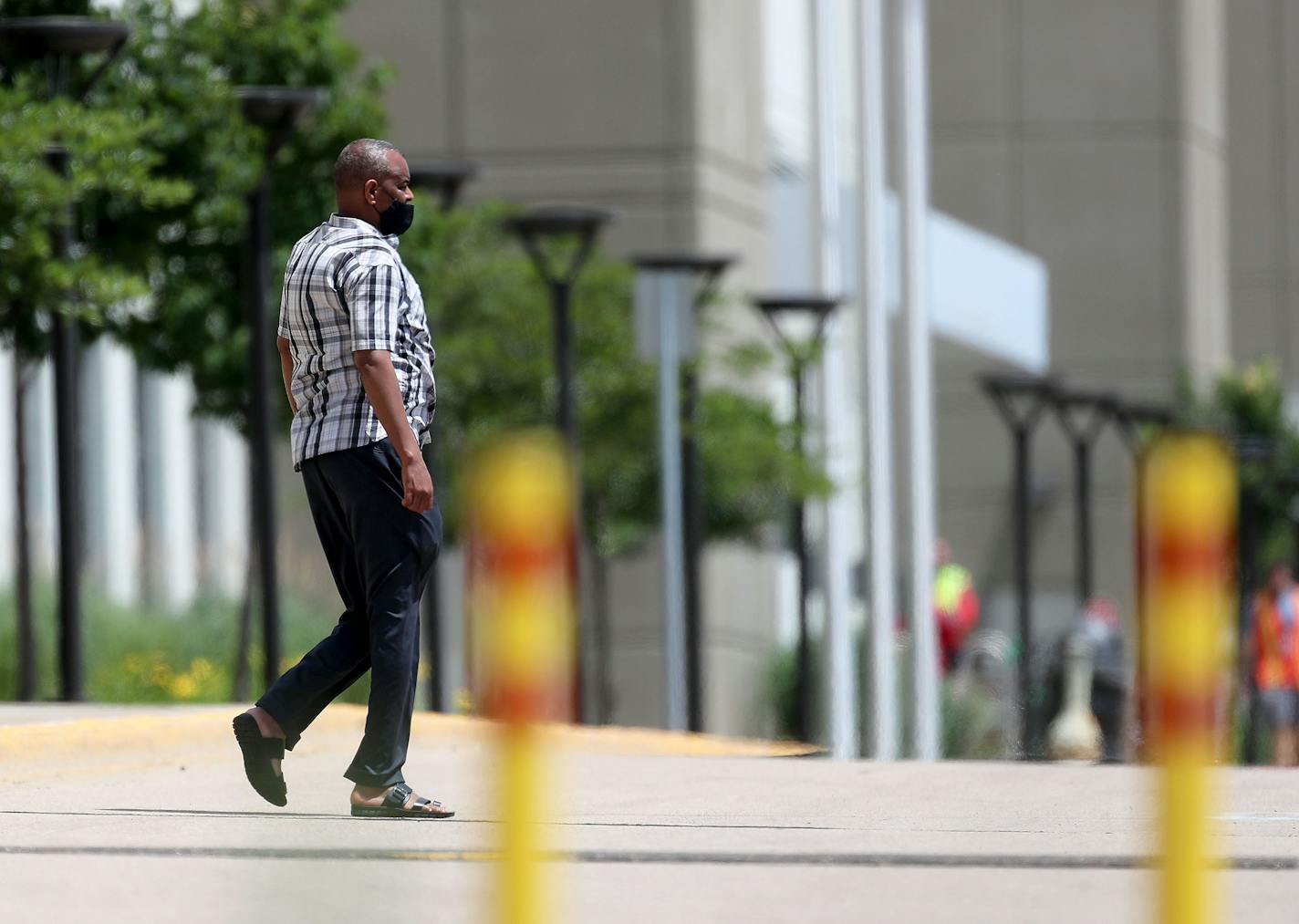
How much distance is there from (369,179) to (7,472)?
719 inches

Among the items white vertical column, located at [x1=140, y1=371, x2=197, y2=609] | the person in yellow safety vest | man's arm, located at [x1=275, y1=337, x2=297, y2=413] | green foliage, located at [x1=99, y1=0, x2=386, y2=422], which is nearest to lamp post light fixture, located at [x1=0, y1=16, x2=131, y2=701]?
green foliage, located at [x1=99, y1=0, x2=386, y2=422]

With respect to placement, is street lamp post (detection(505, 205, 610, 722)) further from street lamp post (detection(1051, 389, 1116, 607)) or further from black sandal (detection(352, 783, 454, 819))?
street lamp post (detection(1051, 389, 1116, 607))

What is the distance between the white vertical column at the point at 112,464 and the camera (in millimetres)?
24578

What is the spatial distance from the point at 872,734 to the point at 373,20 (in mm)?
12082

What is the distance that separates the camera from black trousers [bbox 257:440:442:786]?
7.26 meters

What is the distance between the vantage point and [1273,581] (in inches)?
950

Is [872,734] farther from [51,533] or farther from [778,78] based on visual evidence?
[778,78]

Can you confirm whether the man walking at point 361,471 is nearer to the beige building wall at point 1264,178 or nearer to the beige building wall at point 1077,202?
the beige building wall at point 1077,202

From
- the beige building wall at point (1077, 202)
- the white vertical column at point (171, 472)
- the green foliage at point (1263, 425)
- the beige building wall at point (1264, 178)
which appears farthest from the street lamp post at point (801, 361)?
the beige building wall at point (1264, 178)

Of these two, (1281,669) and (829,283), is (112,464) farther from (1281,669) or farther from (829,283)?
(1281,669)

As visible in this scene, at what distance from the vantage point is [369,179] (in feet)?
24.2

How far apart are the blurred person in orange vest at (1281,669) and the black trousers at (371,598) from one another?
17196 millimetres

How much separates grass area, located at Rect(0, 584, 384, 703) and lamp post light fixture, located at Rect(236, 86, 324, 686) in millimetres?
3254

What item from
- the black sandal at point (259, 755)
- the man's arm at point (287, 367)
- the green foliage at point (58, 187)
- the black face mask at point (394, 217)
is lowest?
the black sandal at point (259, 755)
